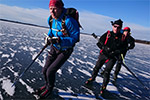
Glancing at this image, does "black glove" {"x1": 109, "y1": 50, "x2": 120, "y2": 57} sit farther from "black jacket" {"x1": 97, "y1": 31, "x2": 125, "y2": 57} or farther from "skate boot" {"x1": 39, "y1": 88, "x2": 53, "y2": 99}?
"skate boot" {"x1": 39, "y1": 88, "x2": 53, "y2": 99}

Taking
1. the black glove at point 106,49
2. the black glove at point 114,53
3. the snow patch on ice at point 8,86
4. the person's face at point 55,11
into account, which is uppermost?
the person's face at point 55,11

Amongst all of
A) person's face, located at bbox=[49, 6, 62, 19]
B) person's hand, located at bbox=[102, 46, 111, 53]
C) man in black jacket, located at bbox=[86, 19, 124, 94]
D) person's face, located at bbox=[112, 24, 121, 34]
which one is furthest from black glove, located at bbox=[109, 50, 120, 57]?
person's face, located at bbox=[49, 6, 62, 19]

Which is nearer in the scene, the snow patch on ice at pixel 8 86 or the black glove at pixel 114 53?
the snow patch on ice at pixel 8 86

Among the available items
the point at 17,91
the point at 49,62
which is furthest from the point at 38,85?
the point at 49,62

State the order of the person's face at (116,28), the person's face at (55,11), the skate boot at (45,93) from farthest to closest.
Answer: the person's face at (116,28) → the skate boot at (45,93) → the person's face at (55,11)

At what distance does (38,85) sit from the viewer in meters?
3.46

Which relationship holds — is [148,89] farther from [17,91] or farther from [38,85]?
[17,91]

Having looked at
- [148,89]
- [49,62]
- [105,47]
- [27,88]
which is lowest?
[148,89]

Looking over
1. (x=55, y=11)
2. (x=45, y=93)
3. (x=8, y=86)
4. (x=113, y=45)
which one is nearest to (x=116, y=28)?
(x=113, y=45)

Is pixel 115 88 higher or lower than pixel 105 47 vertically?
lower

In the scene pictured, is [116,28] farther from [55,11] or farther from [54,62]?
[54,62]

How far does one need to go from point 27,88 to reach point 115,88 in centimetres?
287

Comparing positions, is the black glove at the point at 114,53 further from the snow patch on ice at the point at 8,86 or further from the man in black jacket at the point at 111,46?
the snow patch on ice at the point at 8,86

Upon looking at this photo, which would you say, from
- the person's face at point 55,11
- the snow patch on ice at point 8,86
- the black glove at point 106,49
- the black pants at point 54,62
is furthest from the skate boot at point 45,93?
the black glove at point 106,49
